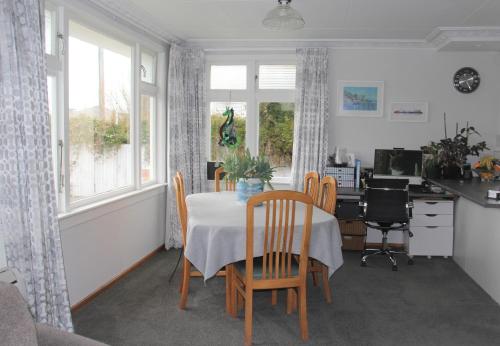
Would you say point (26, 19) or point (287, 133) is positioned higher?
point (26, 19)

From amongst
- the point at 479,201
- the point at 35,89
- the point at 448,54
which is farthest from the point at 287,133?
the point at 35,89

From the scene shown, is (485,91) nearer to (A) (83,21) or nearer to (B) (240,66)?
(B) (240,66)

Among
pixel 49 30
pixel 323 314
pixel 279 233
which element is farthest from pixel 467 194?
pixel 49 30

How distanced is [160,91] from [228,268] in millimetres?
2645

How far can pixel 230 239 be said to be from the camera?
309cm

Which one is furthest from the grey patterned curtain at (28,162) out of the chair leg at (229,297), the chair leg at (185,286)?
the chair leg at (229,297)

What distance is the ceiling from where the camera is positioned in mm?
4023

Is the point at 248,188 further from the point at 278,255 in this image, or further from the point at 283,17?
the point at 283,17

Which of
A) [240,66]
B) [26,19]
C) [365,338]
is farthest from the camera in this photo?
[240,66]

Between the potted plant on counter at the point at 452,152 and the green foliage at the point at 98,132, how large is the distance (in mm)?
3397

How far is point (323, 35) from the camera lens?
531cm

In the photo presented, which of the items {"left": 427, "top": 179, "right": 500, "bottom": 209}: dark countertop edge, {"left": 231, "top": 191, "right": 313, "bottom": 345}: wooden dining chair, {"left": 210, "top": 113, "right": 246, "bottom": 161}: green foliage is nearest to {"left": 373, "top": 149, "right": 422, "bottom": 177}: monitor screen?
{"left": 427, "top": 179, "right": 500, "bottom": 209}: dark countertop edge

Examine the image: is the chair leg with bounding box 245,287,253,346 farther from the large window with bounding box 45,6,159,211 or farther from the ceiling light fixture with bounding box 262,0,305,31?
the ceiling light fixture with bounding box 262,0,305,31

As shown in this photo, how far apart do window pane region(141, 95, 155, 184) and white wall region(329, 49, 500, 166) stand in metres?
2.16
